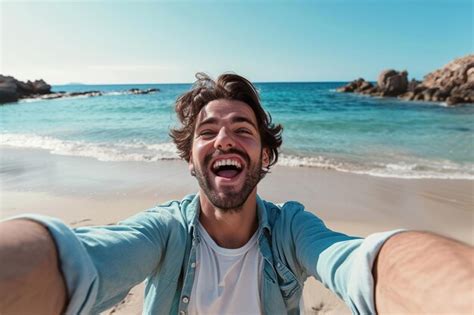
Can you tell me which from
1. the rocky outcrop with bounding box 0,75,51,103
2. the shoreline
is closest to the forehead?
the shoreline

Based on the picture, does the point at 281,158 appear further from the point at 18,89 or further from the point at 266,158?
the point at 18,89

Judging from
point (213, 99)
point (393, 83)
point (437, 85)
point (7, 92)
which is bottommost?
point (213, 99)

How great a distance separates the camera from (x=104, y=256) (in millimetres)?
1392

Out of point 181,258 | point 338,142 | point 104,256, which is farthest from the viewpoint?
point 338,142

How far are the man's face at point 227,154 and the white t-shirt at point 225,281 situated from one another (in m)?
0.30

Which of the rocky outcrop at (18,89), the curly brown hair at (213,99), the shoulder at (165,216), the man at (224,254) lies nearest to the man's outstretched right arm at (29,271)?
the man at (224,254)

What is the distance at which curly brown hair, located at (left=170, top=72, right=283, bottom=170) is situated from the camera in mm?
2631

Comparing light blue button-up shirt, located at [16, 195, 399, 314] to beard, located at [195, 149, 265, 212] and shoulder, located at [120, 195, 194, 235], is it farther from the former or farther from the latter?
beard, located at [195, 149, 265, 212]

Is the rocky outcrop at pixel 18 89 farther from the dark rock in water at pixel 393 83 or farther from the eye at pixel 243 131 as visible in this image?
the dark rock in water at pixel 393 83

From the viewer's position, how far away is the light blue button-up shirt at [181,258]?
115 centimetres

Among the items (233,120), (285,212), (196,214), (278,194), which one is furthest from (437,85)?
(196,214)

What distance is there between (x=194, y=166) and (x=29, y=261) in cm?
152

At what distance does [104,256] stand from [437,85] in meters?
44.0

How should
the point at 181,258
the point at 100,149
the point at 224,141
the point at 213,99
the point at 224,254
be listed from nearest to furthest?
the point at 181,258 < the point at 224,254 < the point at 224,141 < the point at 213,99 < the point at 100,149
